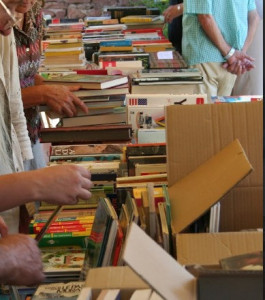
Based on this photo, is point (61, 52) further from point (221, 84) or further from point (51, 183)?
point (51, 183)

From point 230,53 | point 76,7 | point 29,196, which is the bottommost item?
point 76,7

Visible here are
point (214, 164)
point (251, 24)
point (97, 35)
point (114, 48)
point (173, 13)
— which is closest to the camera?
point (214, 164)

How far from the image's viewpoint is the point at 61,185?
1793 mm

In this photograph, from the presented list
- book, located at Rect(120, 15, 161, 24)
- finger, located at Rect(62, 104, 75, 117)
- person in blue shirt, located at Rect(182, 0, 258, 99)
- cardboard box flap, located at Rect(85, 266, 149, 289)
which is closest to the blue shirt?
person in blue shirt, located at Rect(182, 0, 258, 99)

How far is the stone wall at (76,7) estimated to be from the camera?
8633 millimetres

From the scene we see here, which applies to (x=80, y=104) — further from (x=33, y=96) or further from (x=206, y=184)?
(x=206, y=184)

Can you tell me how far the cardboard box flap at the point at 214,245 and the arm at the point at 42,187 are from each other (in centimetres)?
31

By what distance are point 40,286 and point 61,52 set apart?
114 inches

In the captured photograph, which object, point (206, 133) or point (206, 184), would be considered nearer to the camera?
point (206, 184)

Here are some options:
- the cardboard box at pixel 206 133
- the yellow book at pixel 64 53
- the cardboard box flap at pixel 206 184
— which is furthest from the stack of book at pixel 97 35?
the cardboard box flap at pixel 206 184

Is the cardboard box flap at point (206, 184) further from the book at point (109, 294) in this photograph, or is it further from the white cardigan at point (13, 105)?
the white cardigan at point (13, 105)

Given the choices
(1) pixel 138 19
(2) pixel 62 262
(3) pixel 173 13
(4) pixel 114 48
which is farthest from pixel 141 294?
(1) pixel 138 19

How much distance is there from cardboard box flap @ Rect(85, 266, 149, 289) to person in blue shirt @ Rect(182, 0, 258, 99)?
3.34m

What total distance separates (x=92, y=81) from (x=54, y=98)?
20 centimetres
